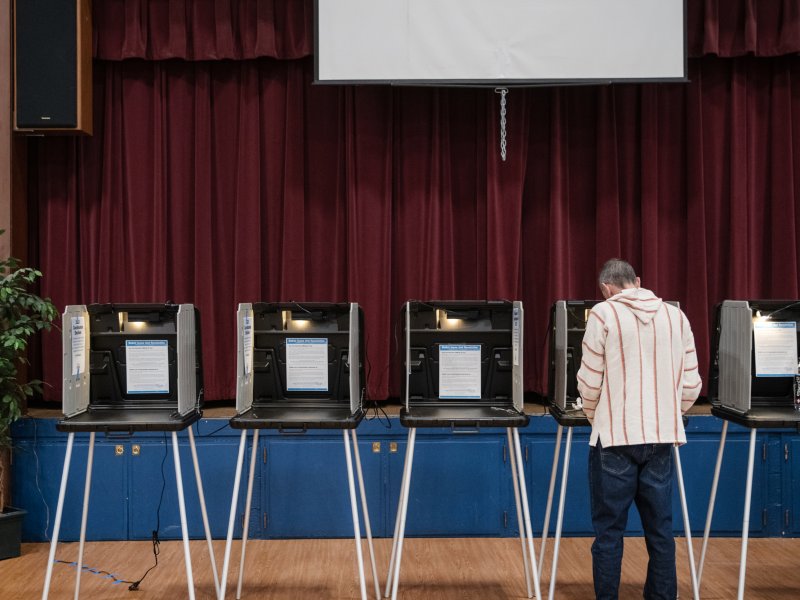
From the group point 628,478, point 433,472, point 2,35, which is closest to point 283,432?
point 433,472

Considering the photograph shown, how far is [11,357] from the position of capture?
3.93 m

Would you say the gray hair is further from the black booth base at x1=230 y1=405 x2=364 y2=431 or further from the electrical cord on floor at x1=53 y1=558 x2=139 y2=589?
the electrical cord on floor at x1=53 y1=558 x2=139 y2=589

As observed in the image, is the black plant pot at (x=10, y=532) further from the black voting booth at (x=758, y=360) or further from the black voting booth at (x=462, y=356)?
the black voting booth at (x=758, y=360)

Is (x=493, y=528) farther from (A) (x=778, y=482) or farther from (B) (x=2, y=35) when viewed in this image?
(B) (x=2, y=35)

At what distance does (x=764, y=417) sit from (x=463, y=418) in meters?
1.24

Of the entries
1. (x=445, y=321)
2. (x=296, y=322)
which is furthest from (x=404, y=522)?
(x=296, y=322)

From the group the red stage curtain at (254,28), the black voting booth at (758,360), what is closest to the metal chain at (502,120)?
the red stage curtain at (254,28)

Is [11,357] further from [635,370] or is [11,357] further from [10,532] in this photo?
[635,370]

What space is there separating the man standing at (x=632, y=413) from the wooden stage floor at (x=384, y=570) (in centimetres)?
63

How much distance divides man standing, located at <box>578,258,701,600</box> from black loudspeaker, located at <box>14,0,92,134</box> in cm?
302

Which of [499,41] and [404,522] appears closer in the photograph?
[404,522]

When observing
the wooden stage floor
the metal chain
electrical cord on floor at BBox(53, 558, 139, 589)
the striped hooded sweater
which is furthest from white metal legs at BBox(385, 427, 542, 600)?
the metal chain

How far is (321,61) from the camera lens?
4266mm

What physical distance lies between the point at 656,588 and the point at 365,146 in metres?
2.83
